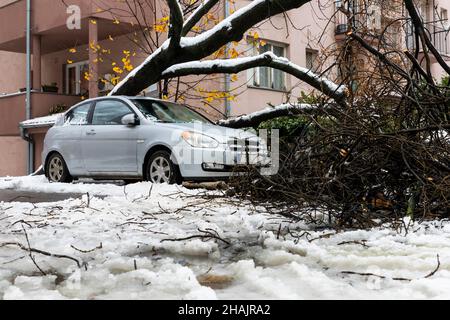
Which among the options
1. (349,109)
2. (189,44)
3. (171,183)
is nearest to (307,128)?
(349,109)

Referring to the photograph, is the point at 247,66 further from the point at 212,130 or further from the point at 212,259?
the point at 212,259

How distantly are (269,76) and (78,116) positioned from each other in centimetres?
900

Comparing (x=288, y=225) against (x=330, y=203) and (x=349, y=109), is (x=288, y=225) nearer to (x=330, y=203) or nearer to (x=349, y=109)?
(x=330, y=203)

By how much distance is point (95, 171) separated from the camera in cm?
938

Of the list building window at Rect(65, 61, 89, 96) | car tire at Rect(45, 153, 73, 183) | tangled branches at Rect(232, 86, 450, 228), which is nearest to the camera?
tangled branches at Rect(232, 86, 450, 228)

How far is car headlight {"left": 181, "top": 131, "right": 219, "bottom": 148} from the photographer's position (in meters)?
8.09

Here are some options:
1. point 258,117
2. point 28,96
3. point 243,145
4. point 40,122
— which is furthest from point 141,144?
point 28,96

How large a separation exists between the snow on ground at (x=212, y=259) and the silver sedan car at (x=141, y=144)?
3.54 metres

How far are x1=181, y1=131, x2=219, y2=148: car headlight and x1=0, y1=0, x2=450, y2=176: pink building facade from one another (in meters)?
6.66

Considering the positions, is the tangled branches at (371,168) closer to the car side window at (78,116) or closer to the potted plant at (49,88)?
the car side window at (78,116)

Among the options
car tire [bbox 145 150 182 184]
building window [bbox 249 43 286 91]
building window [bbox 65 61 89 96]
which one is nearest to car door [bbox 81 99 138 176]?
car tire [bbox 145 150 182 184]

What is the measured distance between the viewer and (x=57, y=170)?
33.5 feet

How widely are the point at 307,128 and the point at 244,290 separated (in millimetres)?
3070

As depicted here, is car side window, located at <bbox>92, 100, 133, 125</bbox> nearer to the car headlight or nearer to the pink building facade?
the car headlight
